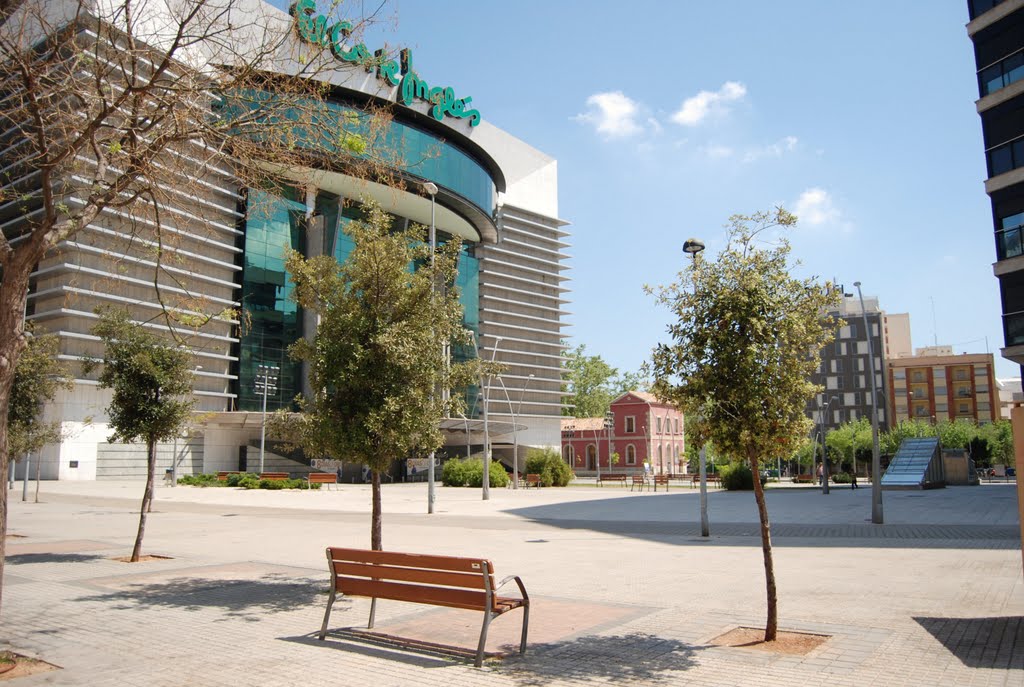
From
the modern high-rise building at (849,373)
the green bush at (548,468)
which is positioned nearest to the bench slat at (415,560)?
the green bush at (548,468)

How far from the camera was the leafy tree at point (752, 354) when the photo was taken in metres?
7.03

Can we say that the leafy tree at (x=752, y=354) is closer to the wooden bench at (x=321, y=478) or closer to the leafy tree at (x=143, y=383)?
the leafy tree at (x=143, y=383)

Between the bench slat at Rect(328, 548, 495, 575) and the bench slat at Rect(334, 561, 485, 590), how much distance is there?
0.04 metres

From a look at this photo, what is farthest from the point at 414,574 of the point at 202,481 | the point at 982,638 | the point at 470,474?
the point at 202,481

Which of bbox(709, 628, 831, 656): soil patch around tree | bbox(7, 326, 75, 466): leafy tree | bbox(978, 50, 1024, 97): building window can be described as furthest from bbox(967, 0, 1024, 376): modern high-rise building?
bbox(7, 326, 75, 466): leafy tree

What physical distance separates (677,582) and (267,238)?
211 ft

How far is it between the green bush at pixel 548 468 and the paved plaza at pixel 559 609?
3025cm

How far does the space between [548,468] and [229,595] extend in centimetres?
4038

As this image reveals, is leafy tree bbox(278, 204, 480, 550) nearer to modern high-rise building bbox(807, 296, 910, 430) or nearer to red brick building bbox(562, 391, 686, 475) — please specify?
red brick building bbox(562, 391, 686, 475)

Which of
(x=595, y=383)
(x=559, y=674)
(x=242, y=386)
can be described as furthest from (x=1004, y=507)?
(x=595, y=383)

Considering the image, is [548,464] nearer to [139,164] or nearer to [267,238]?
[267,238]

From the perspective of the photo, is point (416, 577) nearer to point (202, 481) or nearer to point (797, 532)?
point (797, 532)

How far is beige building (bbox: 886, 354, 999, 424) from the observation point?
102m

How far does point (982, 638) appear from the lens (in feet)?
22.8
